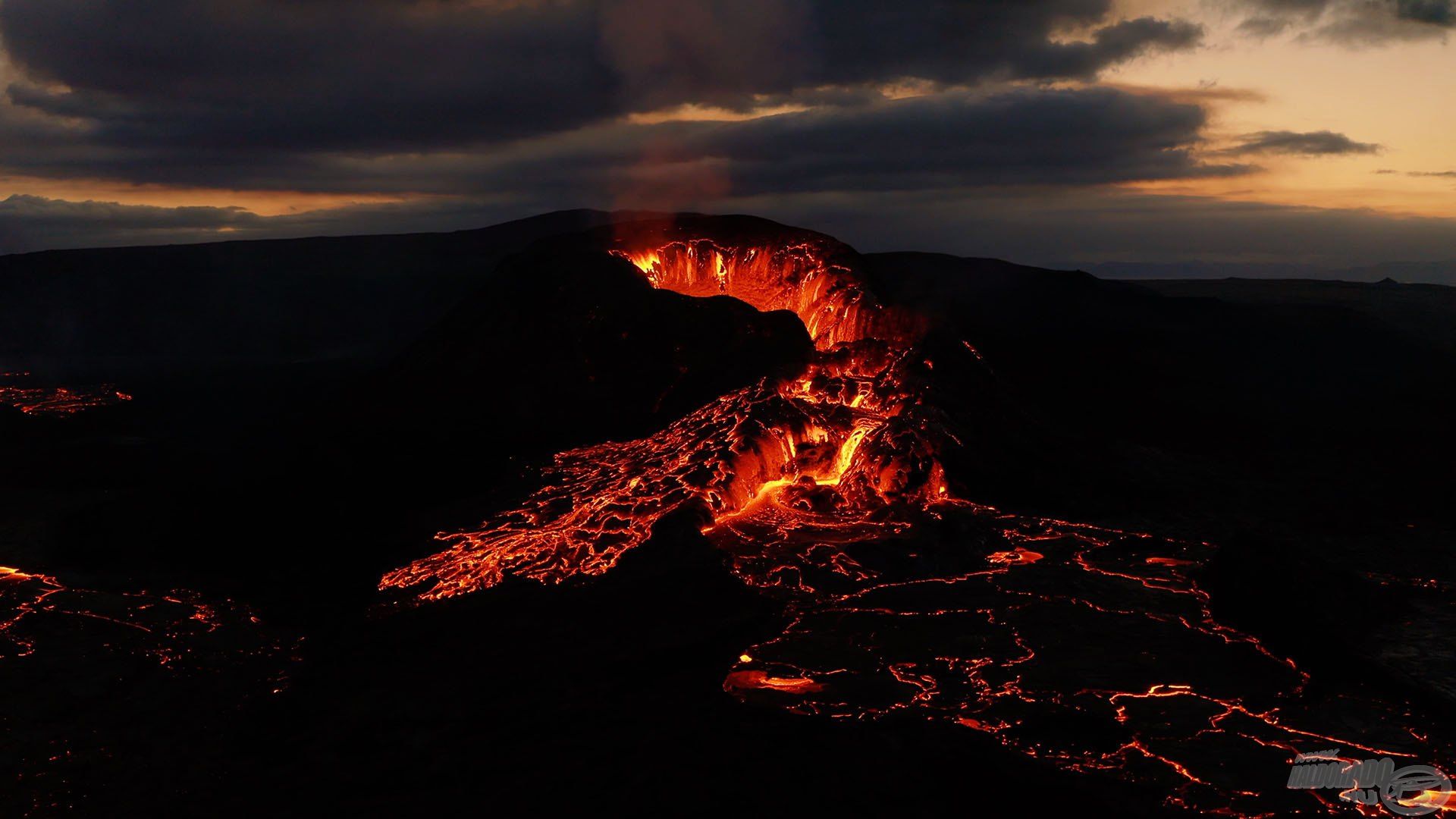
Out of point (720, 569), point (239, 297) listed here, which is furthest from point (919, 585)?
point (239, 297)

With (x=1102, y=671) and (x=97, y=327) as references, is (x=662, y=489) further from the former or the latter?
(x=97, y=327)

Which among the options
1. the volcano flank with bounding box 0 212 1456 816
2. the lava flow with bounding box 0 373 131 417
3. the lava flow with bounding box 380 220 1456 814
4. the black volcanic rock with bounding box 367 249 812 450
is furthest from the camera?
the lava flow with bounding box 0 373 131 417

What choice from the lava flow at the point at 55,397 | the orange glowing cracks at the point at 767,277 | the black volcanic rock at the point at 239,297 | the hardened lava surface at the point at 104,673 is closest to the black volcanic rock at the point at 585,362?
the orange glowing cracks at the point at 767,277

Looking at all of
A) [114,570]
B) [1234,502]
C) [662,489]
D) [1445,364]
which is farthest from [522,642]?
[1445,364]

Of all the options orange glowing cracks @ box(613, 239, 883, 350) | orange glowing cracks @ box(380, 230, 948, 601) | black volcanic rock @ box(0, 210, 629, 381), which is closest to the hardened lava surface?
orange glowing cracks @ box(380, 230, 948, 601)

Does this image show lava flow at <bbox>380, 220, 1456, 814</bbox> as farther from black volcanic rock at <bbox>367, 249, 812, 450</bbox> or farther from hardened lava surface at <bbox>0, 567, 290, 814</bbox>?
hardened lava surface at <bbox>0, 567, 290, 814</bbox>

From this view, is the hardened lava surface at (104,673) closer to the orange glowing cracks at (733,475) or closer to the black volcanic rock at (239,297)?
the orange glowing cracks at (733,475)
